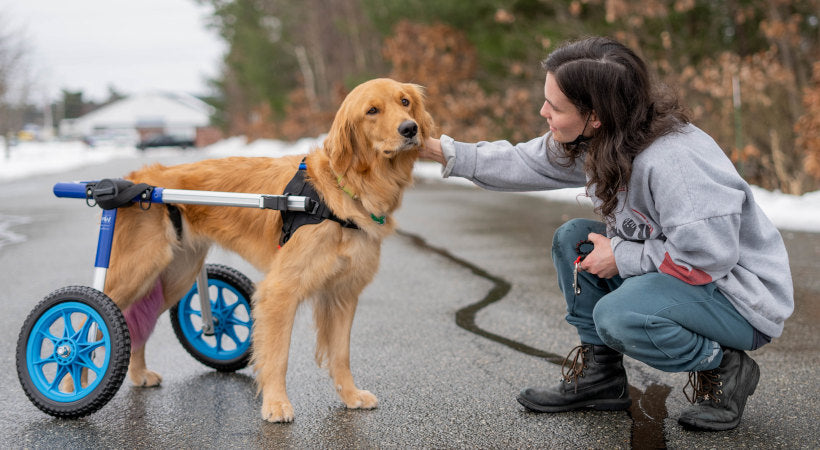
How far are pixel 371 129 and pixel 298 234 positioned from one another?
594 mm

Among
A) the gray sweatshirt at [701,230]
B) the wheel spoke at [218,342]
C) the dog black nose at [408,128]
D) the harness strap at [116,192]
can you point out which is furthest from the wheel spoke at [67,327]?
the gray sweatshirt at [701,230]

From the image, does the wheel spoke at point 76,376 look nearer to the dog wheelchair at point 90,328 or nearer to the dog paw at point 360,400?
the dog wheelchair at point 90,328

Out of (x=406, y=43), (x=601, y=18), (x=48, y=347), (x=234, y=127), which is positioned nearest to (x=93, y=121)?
(x=234, y=127)

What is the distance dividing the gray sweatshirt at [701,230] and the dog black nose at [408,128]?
854mm

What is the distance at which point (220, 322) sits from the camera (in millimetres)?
4289

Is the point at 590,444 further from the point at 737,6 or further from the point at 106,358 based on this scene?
the point at 737,6

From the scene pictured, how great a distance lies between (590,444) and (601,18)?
15.8m

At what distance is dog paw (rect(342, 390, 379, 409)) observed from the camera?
11.9 ft

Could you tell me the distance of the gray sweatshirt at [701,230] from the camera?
113 inches

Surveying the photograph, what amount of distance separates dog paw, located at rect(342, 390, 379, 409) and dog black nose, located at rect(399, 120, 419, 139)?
1.26 m

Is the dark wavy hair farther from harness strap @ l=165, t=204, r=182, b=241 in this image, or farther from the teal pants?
harness strap @ l=165, t=204, r=182, b=241

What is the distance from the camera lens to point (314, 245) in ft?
11.3

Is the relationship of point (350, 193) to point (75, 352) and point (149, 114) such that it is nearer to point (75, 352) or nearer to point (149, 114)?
point (75, 352)

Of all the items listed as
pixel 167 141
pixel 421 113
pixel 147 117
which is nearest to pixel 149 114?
pixel 147 117
